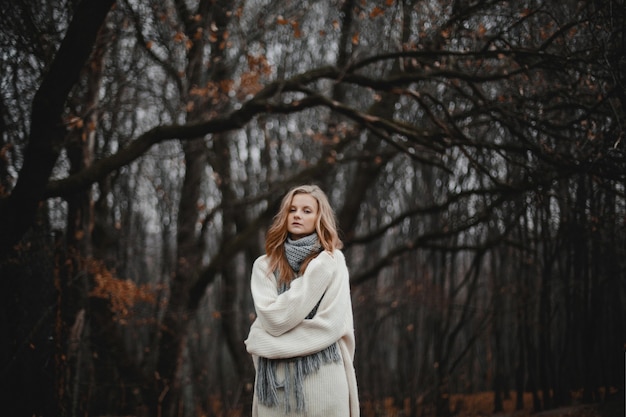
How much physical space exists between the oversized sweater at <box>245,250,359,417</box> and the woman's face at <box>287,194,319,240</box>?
0.75 feet

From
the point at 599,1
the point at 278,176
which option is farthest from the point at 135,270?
the point at 599,1

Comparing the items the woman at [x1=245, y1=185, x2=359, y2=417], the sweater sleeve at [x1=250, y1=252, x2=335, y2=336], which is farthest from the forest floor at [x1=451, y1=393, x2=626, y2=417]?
the sweater sleeve at [x1=250, y1=252, x2=335, y2=336]

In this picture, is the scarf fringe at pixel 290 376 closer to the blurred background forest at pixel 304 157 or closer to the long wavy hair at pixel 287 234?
the long wavy hair at pixel 287 234

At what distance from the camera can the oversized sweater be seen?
311 centimetres

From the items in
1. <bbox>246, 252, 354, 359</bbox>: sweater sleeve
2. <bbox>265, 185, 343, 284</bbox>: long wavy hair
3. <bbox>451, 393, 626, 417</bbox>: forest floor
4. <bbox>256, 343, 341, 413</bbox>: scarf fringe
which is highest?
<bbox>265, 185, 343, 284</bbox>: long wavy hair

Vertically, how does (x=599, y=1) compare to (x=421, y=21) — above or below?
below

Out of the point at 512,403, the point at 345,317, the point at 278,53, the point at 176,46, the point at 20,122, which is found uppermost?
the point at 278,53

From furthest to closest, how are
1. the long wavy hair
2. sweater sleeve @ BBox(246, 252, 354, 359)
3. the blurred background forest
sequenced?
the blurred background forest < the long wavy hair < sweater sleeve @ BBox(246, 252, 354, 359)

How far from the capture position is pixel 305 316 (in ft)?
10.4

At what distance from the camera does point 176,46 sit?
28.6ft

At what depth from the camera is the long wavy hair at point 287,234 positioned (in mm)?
3352

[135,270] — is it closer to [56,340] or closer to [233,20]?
[233,20]

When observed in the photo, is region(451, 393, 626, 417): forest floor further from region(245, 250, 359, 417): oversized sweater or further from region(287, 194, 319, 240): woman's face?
region(287, 194, 319, 240): woman's face

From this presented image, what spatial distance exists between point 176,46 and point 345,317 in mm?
6596
